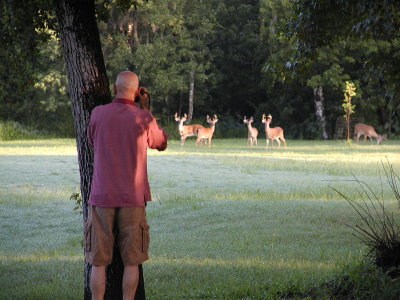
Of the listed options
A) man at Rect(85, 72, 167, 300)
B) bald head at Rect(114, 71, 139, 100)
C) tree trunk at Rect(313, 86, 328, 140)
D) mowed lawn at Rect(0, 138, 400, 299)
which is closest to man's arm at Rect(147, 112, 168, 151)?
man at Rect(85, 72, 167, 300)

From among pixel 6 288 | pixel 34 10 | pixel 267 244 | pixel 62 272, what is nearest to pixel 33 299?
pixel 6 288

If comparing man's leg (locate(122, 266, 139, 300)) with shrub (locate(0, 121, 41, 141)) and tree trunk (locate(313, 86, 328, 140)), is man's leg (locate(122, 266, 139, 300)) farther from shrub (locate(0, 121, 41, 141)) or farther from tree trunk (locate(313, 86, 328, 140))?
tree trunk (locate(313, 86, 328, 140))

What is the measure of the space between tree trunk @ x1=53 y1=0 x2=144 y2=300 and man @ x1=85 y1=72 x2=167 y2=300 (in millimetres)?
646

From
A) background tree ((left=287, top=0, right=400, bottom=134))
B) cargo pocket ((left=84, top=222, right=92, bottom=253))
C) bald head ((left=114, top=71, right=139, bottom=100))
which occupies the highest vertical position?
background tree ((left=287, top=0, right=400, bottom=134))

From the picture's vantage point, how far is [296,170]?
24.7m

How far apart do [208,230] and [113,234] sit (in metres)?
6.72

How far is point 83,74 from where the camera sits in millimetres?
6156

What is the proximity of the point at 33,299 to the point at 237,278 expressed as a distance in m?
2.07

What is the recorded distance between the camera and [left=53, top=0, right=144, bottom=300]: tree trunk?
616cm

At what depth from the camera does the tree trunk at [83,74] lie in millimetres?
6156

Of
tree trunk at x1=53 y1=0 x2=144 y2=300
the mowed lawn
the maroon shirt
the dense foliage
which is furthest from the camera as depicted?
the dense foliage

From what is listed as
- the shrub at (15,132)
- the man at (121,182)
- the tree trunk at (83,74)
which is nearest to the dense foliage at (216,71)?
the shrub at (15,132)

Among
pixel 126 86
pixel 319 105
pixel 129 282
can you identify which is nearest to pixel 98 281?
pixel 129 282

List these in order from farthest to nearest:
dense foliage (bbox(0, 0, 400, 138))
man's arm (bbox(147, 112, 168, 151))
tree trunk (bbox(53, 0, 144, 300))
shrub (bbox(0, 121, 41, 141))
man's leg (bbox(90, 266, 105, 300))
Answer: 1. dense foliage (bbox(0, 0, 400, 138))
2. shrub (bbox(0, 121, 41, 141))
3. tree trunk (bbox(53, 0, 144, 300))
4. man's leg (bbox(90, 266, 105, 300))
5. man's arm (bbox(147, 112, 168, 151))
